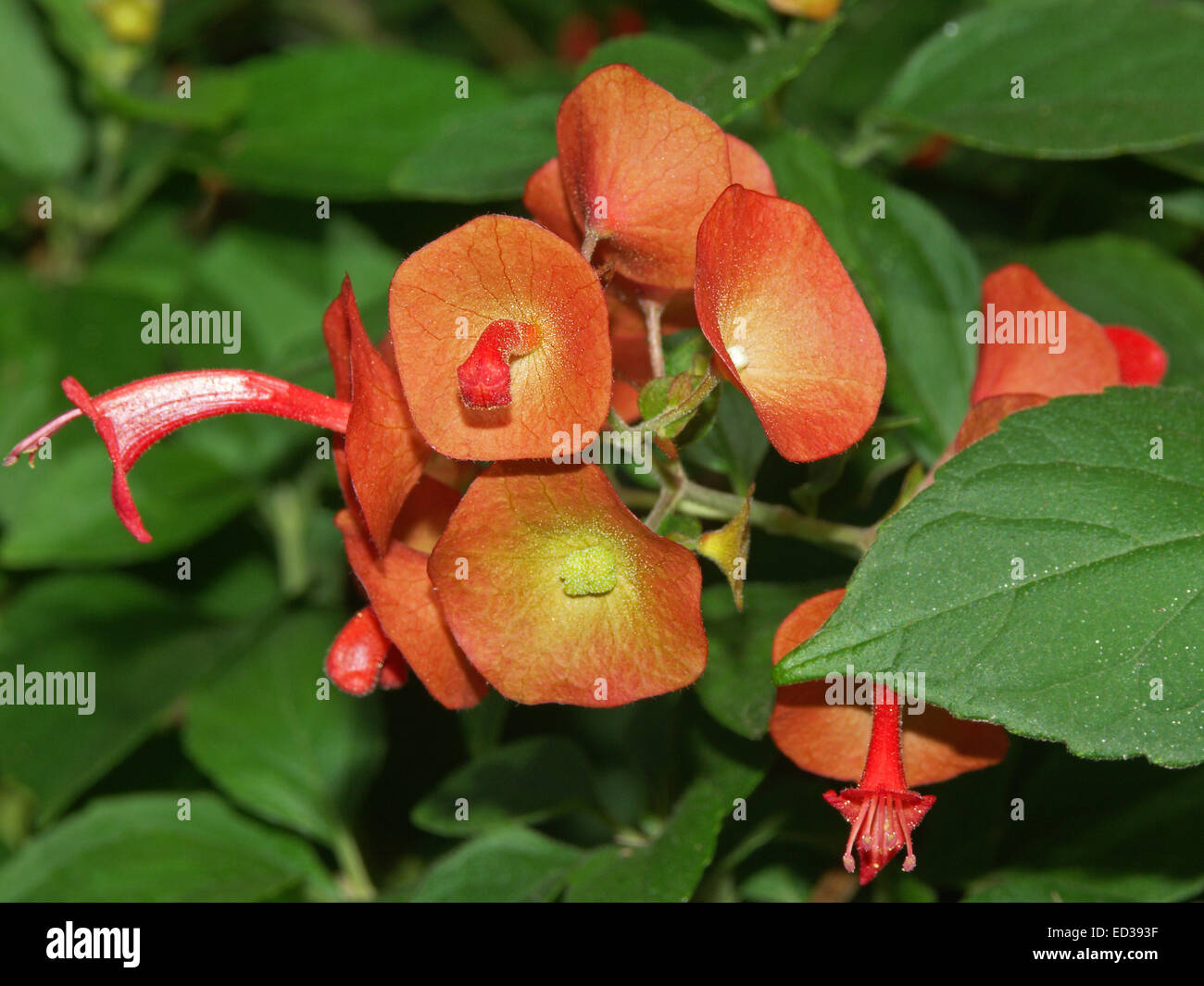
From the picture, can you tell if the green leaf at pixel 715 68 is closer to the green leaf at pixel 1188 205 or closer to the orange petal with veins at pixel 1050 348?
the orange petal with veins at pixel 1050 348

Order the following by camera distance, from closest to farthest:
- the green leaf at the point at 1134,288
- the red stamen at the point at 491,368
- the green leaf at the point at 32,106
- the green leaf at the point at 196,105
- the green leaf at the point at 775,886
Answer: the red stamen at the point at 491,368 → the green leaf at the point at 775,886 → the green leaf at the point at 1134,288 → the green leaf at the point at 196,105 → the green leaf at the point at 32,106

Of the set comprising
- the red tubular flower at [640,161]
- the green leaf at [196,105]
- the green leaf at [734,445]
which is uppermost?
the green leaf at [196,105]

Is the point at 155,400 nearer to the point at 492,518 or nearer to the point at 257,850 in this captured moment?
the point at 492,518

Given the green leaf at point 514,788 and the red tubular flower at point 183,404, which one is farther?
the green leaf at point 514,788

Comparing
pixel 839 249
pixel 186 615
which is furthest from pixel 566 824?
pixel 839 249

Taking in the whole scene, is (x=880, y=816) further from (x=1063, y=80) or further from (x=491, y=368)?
(x=1063, y=80)

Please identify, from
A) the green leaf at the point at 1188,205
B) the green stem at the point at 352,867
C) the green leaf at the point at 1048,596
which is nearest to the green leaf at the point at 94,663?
the green stem at the point at 352,867

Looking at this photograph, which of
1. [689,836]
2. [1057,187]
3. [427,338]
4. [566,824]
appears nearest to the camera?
[427,338]

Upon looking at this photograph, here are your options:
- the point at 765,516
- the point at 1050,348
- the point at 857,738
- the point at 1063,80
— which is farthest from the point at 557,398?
the point at 1063,80
